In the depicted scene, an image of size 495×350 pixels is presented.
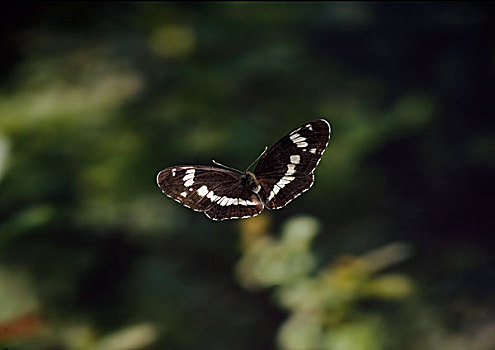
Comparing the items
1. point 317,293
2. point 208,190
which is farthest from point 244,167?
point 208,190

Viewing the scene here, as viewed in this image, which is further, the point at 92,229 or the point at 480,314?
the point at 92,229

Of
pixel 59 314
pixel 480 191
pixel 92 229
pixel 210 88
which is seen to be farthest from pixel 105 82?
pixel 480 191

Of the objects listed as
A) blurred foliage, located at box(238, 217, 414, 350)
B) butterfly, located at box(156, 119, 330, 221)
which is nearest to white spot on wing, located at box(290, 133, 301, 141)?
butterfly, located at box(156, 119, 330, 221)

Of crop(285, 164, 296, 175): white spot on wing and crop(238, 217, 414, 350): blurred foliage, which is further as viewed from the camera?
crop(238, 217, 414, 350): blurred foliage

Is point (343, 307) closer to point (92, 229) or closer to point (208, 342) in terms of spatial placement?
point (208, 342)

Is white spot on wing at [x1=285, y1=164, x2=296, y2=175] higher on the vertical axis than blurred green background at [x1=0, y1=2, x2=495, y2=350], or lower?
lower

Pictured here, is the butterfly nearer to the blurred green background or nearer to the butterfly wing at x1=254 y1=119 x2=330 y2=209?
the butterfly wing at x1=254 y1=119 x2=330 y2=209

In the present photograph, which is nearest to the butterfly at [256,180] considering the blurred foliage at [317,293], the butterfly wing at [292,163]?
the butterfly wing at [292,163]
